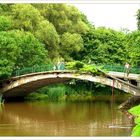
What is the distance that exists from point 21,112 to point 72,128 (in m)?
8.54

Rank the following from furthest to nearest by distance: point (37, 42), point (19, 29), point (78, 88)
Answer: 1. point (78, 88)
2. point (19, 29)
3. point (37, 42)

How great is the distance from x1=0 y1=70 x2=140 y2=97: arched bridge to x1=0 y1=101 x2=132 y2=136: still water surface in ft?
4.64

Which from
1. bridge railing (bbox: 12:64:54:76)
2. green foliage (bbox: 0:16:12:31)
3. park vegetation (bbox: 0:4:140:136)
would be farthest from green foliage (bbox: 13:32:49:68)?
green foliage (bbox: 0:16:12:31)

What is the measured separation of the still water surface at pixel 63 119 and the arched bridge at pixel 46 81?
55.6 inches

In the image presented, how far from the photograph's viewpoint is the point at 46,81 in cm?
3688

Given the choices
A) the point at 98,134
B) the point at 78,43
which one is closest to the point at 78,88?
the point at 78,43

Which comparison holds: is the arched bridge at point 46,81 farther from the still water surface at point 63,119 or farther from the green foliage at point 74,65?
the still water surface at point 63,119

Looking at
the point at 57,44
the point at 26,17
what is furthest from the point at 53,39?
the point at 26,17

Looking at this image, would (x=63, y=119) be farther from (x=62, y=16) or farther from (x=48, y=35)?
(x=62, y=16)

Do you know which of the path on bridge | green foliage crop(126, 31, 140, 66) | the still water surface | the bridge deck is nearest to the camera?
the still water surface

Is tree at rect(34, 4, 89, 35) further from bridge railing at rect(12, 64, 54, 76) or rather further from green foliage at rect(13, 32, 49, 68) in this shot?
bridge railing at rect(12, 64, 54, 76)

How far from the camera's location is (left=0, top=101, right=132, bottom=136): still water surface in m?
22.4

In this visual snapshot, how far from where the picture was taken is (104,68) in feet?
112

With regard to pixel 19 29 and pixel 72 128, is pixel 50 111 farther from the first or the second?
pixel 19 29
